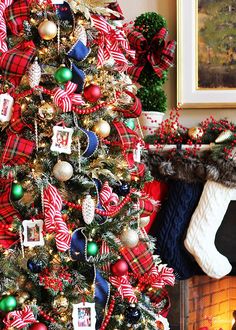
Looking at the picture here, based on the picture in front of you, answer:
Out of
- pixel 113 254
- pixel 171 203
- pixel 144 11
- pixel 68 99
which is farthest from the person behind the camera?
pixel 144 11

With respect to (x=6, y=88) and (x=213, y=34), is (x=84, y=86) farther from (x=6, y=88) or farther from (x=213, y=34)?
(x=213, y=34)

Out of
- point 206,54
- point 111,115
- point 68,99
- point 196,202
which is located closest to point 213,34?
point 206,54

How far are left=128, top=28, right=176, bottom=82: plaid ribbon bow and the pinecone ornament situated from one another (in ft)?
3.41

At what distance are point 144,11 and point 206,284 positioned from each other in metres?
1.51

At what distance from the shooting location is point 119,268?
83.0 inches

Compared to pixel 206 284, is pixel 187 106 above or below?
above

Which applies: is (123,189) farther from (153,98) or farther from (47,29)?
(153,98)

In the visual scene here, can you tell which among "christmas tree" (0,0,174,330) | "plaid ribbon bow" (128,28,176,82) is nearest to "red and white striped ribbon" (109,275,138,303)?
"christmas tree" (0,0,174,330)

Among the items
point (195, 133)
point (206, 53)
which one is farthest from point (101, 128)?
point (206, 53)

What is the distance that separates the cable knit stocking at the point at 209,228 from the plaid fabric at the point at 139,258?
61 cm

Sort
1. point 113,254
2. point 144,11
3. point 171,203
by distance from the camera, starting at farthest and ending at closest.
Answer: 1. point 144,11
2. point 171,203
3. point 113,254

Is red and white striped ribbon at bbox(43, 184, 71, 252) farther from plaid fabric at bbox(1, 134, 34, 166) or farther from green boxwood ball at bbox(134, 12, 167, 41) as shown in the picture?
green boxwood ball at bbox(134, 12, 167, 41)

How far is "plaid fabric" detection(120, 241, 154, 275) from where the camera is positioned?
2.20m

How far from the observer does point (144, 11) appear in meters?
3.11
